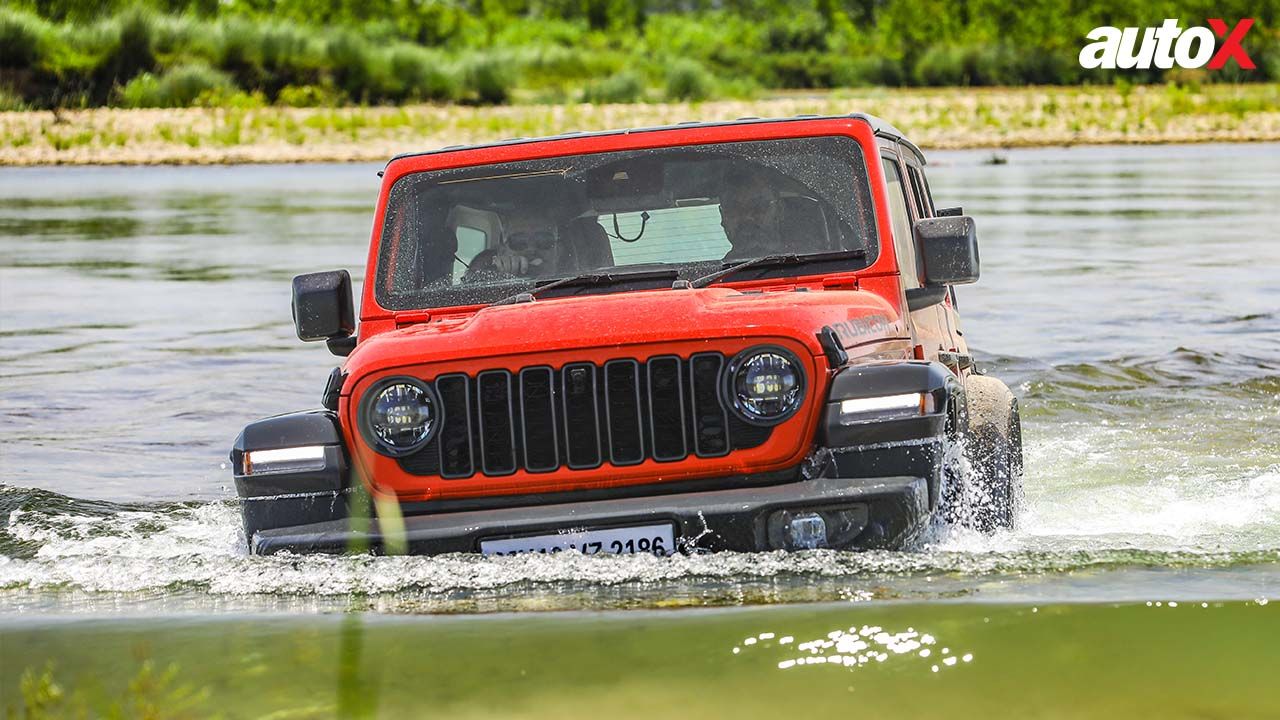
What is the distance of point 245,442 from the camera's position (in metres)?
6.21

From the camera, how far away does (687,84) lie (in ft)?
197

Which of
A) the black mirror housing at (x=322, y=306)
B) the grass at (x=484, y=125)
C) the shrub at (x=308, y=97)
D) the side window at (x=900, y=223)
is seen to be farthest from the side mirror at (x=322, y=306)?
the shrub at (x=308, y=97)

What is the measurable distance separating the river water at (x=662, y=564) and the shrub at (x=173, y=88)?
31587 mm

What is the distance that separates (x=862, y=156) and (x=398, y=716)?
3.12 m

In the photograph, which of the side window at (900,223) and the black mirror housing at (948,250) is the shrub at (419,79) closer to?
→ the side window at (900,223)

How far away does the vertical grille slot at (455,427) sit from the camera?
5977 millimetres

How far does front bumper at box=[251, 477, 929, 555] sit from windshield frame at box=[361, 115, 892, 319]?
1138mm

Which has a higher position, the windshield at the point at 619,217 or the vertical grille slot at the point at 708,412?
the windshield at the point at 619,217

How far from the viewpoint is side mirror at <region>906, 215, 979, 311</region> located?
273 inches

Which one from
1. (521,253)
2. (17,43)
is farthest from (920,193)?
(17,43)

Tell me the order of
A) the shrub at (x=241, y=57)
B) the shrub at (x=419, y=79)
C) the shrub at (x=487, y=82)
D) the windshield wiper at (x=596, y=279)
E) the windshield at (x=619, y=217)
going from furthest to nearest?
the shrub at (x=487, y=82)
the shrub at (x=419, y=79)
the shrub at (x=241, y=57)
the windshield at (x=619, y=217)
the windshield wiper at (x=596, y=279)

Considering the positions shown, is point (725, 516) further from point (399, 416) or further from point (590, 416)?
point (399, 416)

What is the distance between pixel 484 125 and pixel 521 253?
128 feet

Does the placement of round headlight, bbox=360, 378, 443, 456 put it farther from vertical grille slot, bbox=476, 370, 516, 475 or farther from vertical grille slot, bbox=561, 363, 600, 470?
vertical grille slot, bbox=561, 363, 600, 470
